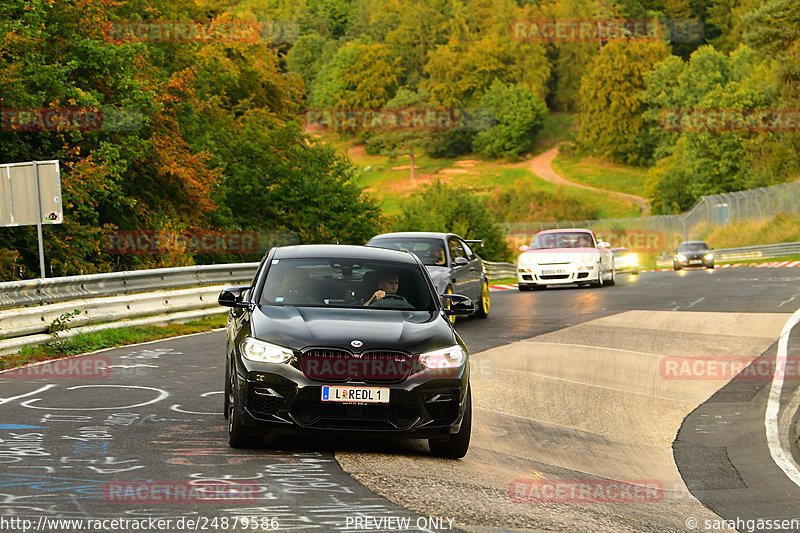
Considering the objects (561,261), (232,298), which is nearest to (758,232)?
(561,261)

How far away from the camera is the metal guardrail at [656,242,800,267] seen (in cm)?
5388

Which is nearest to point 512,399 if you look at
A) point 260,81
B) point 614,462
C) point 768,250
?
point 614,462

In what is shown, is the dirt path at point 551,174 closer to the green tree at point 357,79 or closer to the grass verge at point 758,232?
the green tree at point 357,79

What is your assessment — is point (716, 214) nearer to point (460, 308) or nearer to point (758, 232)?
point (758, 232)

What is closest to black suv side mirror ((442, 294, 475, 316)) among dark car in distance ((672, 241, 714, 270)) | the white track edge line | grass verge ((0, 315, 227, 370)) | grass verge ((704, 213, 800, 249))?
the white track edge line

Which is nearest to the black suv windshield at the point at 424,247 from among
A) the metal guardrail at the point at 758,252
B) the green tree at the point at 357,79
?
the metal guardrail at the point at 758,252

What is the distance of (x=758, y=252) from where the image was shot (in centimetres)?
5659

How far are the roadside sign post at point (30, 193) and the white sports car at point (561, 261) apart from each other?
13.9 m

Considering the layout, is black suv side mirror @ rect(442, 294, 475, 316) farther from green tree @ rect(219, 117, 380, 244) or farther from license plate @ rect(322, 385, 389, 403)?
green tree @ rect(219, 117, 380, 244)

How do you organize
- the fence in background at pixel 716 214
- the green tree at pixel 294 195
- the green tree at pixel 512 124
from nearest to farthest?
the green tree at pixel 294 195
the fence in background at pixel 716 214
the green tree at pixel 512 124

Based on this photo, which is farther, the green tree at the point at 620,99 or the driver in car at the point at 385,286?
the green tree at the point at 620,99

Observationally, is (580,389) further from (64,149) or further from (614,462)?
(64,149)

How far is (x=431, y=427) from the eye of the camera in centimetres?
796

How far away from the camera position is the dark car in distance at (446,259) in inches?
728
